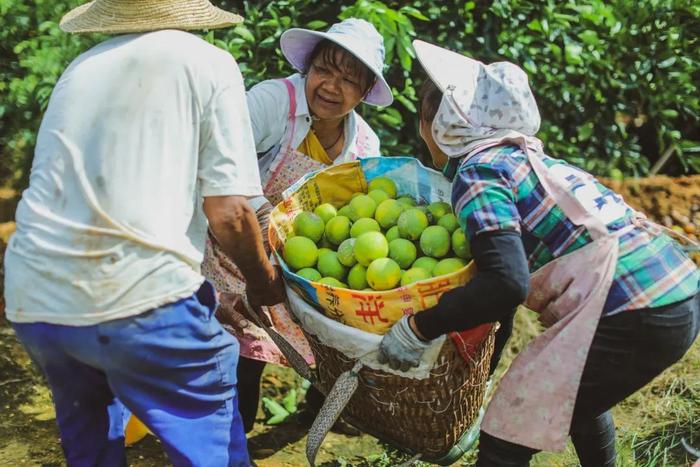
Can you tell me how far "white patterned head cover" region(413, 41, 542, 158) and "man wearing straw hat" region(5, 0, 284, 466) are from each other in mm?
561

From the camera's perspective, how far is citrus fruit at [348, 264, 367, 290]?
7.67ft

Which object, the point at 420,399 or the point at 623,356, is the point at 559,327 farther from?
the point at 420,399

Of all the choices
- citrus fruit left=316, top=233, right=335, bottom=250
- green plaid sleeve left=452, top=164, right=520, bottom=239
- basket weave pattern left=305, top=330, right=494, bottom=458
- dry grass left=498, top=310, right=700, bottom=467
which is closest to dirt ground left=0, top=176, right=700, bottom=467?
dry grass left=498, top=310, right=700, bottom=467

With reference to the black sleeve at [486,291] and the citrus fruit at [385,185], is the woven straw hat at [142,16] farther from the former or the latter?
the black sleeve at [486,291]

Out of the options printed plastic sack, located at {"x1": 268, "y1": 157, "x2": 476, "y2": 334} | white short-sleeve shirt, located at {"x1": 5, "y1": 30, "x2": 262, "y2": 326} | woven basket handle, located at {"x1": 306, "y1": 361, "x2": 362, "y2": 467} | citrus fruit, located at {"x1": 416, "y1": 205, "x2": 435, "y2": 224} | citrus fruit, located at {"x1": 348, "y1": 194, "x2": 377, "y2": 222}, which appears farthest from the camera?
citrus fruit, located at {"x1": 348, "y1": 194, "x2": 377, "y2": 222}

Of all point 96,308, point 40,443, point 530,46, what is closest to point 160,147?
point 96,308

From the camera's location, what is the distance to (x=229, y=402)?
7.00 feet

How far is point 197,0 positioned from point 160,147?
0.51 metres

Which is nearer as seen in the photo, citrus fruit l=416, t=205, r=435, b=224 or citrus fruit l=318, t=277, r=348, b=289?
citrus fruit l=318, t=277, r=348, b=289

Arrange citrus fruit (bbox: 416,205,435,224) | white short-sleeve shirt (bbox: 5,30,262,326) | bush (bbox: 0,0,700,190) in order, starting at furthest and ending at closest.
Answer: bush (bbox: 0,0,700,190) < citrus fruit (bbox: 416,205,435,224) < white short-sleeve shirt (bbox: 5,30,262,326)

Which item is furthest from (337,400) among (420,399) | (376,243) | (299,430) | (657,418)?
(657,418)

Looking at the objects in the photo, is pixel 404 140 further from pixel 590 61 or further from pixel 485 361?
pixel 485 361

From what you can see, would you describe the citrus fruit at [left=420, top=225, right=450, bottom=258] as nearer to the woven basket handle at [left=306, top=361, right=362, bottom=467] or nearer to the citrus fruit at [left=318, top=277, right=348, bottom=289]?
the citrus fruit at [left=318, top=277, right=348, bottom=289]

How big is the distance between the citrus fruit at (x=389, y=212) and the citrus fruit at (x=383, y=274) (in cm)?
22
